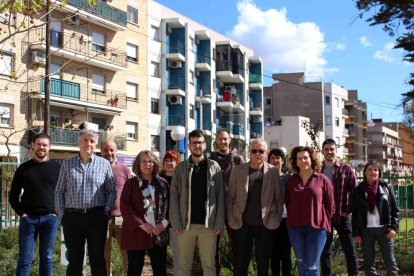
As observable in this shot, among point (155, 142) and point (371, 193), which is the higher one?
point (155, 142)

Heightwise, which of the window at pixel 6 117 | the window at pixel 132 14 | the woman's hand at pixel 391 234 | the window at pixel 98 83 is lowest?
the woman's hand at pixel 391 234

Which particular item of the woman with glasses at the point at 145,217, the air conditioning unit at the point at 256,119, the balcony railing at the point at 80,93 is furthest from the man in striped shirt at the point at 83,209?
the air conditioning unit at the point at 256,119

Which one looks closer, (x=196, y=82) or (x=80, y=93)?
(x=80, y=93)

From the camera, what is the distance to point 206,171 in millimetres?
6691

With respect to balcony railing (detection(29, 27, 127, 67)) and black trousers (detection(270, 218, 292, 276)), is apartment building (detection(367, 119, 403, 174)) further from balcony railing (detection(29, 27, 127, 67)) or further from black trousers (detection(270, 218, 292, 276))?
black trousers (detection(270, 218, 292, 276))

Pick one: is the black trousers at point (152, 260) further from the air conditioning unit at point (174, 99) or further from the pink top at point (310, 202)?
the air conditioning unit at point (174, 99)

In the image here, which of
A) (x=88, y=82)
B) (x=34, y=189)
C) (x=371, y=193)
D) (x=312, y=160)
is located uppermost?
(x=88, y=82)

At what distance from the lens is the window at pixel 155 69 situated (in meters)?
43.8

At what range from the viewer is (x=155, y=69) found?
4438 cm

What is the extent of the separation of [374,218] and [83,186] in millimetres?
3822

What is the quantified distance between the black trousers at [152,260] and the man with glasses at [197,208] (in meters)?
0.22

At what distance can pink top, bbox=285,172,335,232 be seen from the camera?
21.8ft

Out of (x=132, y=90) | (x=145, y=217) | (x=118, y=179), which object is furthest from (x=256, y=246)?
(x=132, y=90)

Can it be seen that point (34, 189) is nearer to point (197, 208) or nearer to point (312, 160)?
point (197, 208)
